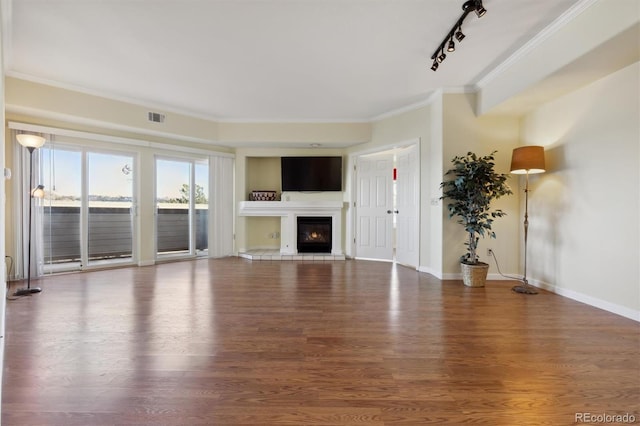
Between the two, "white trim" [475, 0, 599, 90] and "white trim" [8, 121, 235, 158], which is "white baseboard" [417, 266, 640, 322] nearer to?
"white trim" [475, 0, 599, 90]

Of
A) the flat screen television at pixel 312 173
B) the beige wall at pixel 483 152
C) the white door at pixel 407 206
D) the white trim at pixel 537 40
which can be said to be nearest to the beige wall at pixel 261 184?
the flat screen television at pixel 312 173

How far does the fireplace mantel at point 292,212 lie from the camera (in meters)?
6.15

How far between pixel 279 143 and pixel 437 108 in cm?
312

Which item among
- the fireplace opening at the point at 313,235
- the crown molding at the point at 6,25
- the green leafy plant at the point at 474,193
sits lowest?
the fireplace opening at the point at 313,235

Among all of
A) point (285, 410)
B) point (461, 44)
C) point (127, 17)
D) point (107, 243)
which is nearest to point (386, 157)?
point (461, 44)

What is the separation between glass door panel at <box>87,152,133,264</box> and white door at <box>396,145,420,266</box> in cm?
515

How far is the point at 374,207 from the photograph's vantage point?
599 cm

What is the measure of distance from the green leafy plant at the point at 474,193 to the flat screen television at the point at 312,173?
2.58 m

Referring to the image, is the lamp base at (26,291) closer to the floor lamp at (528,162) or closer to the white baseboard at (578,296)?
the white baseboard at (578,296)

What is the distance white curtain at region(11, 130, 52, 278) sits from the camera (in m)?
4.04

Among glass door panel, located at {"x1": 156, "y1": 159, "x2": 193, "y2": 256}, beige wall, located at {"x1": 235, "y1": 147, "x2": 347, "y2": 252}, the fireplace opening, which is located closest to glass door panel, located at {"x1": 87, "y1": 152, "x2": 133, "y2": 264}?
glass door panel, located at {"x1": 156, "y1": 159, "x2": 193, "y2": 256}

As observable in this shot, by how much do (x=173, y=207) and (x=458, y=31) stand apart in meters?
5.54

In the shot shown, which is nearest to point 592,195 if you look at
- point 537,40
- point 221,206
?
point 537,40

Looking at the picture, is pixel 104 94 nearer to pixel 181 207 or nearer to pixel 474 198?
pixel 181 207
